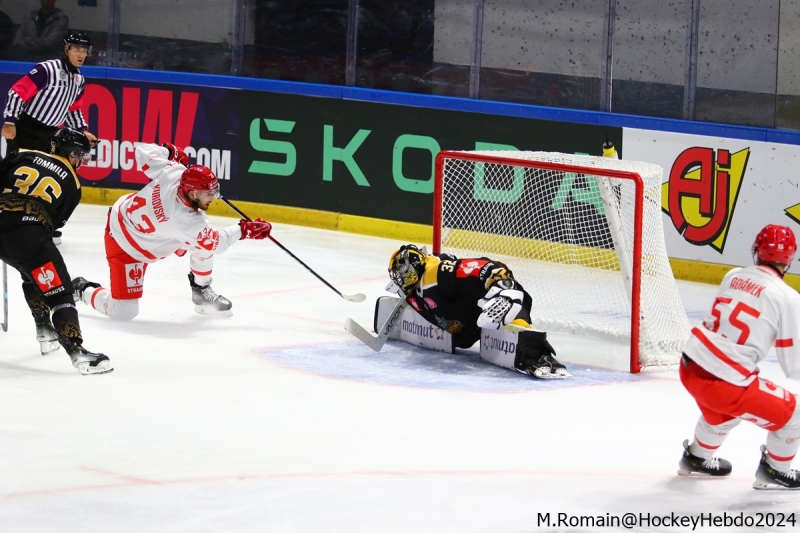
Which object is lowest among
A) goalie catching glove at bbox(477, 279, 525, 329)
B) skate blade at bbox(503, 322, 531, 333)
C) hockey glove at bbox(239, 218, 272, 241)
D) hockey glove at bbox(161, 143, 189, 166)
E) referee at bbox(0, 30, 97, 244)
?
skate blade at bbox(503, 322, 531, 333)

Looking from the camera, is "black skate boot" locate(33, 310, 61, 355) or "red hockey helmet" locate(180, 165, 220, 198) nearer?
"black skate boot" locate(33, 310, 61, 355)

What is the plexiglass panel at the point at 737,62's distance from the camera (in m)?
8.26

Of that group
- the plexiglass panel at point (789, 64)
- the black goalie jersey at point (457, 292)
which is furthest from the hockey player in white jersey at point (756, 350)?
the plexiglass panel at point (789, 64)

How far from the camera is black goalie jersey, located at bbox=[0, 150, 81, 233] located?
5.70 m

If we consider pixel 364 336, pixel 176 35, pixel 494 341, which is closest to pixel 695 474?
pixel 494 341

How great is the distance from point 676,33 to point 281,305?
3.28m

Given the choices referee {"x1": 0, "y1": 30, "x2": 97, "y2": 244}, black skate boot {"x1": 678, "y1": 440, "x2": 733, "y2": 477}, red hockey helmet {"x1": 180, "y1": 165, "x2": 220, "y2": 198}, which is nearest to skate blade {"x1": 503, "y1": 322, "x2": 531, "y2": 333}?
black skate boot {"x1": 678, "y1": 440, "x2": 733, "y2": 477}

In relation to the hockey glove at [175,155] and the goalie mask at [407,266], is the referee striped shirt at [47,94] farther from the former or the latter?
the goalie mask at [407,266]

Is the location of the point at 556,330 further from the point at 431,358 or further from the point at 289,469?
the point at 289,469

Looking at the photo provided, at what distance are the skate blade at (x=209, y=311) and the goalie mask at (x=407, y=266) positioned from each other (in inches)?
53.5

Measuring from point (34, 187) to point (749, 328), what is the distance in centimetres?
321

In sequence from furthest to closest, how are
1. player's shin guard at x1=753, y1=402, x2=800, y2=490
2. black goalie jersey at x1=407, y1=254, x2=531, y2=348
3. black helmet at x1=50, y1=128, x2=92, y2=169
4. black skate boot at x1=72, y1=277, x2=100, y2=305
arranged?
black skate boot at x1=72, y1=277, x2=100, y2=305
black goalie jersey at x1=407, y1=254, x2=531, y2=348
black helmet at x1=50, y1=128, x2=92, y2=169
player's shin guard at x1=753, y1=402, x2=800, y2=490

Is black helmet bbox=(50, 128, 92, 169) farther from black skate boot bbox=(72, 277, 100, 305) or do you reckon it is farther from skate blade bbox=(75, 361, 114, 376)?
black skate boot bbox=(72, 277, 100, 305)

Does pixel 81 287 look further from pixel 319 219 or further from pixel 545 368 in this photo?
pixel 319 219
